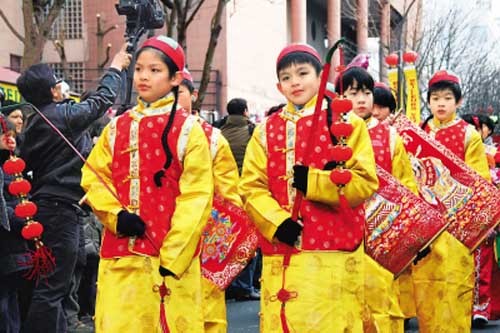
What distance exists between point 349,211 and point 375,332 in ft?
3.44

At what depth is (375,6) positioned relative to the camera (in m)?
34.2

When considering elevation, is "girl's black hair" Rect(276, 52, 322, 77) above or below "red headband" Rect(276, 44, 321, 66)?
below

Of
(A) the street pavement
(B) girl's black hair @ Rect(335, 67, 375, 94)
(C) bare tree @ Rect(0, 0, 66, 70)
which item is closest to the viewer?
(B) girl's black hair @ Rect(335, 67, 375, 94)

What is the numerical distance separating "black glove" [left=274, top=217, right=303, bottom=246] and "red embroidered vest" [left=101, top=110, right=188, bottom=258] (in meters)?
0.56

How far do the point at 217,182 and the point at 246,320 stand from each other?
381cm

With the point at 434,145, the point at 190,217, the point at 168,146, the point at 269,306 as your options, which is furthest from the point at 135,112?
the point at 434,145

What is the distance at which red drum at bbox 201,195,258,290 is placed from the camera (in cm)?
636

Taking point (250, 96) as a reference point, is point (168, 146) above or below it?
below

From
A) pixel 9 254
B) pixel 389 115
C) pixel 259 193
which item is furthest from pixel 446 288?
pixel 9 254

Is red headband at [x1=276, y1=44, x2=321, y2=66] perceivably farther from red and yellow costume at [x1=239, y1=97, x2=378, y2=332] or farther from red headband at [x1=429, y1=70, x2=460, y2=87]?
red headband at [x1=429, y1=70, x2=460, y2=87]

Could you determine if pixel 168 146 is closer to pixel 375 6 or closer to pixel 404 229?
pixel 404 229

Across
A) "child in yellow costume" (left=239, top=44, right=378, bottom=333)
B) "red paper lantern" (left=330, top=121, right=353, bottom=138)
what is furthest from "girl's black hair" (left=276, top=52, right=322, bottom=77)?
"red paper lantern" (left=330, top=121, right=353, bottom=138)

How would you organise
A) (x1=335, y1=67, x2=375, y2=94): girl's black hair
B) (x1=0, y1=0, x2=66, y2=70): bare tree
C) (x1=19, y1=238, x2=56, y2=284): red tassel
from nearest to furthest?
(x1=19, y1=238, x2=56, y2=284): red tassel
(x1=335, y1=67, x2=375, y2=94): girl's black hair
(x1=0, y1=0, x2=66, y2=70): bare tree

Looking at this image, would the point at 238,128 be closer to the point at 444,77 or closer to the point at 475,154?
the point at 444,77
